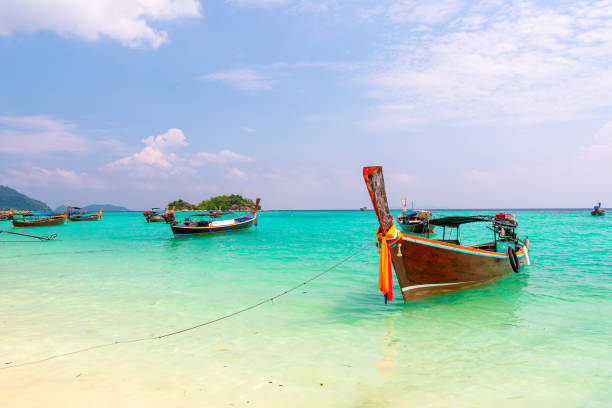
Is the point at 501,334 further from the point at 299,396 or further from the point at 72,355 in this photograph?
the point at 72,355

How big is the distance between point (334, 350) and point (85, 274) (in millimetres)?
13784

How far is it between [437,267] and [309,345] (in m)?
4.93

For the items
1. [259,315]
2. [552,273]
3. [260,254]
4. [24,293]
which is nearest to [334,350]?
[259,315]

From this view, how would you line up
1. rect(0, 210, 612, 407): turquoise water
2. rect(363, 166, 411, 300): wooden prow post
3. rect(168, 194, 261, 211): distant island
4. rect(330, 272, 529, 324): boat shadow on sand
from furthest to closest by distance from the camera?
rect(168, 194, 261, 211): distant island → rect(330, 272, 529, 324): boat shadow on sand → rect(363, 166, 411, 300): wooden prow post → rect(0, 210, 612, 407): turquoise water

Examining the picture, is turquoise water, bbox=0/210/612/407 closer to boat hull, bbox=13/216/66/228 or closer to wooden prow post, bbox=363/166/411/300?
wooden prow post, bbox=363/166/411/300

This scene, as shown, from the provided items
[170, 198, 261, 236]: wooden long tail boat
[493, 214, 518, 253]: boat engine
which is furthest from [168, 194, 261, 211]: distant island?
[493, 214, 518, 253]: boat engine

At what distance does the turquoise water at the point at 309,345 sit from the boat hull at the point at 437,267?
1.29 feet

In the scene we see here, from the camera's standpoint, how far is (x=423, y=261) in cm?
938

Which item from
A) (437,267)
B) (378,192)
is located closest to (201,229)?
(437,267)

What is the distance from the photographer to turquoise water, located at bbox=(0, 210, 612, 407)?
490 cm

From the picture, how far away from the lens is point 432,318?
8445 mm

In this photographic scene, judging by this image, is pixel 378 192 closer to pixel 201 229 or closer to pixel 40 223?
pixel 201 229

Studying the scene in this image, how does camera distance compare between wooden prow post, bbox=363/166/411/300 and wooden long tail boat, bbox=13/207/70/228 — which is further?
wooden long tail boat, bbox=13/207/70/228

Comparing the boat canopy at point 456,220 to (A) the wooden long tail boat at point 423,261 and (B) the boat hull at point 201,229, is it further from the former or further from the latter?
(B) the boat hull at point 201,229
